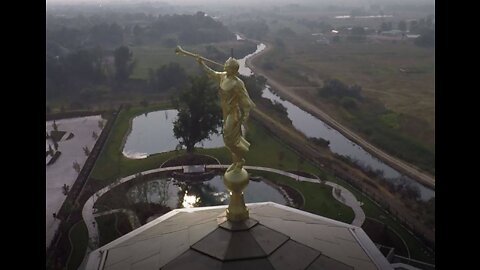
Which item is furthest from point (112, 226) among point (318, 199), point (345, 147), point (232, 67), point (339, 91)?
point (339, 91)

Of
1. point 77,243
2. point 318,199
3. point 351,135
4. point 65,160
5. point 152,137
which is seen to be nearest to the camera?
point 77,243

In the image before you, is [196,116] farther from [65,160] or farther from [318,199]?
[318,199]

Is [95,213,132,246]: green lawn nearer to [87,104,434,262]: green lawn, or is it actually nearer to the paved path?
[87,104,434,262]: green lawn

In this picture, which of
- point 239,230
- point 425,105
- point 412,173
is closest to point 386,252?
point 412,173

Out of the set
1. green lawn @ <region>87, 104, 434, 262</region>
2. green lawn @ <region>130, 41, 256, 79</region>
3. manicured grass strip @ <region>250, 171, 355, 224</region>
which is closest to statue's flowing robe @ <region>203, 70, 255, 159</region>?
green lawn @ <region>87, 104, 434, 262</region>

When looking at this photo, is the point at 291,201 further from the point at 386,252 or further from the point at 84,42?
the point at 84,42

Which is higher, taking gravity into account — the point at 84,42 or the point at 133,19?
the point at 133,19

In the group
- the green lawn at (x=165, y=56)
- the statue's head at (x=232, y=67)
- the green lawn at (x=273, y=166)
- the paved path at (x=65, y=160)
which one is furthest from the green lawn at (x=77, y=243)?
the green lawn at (x=165, y=56)
